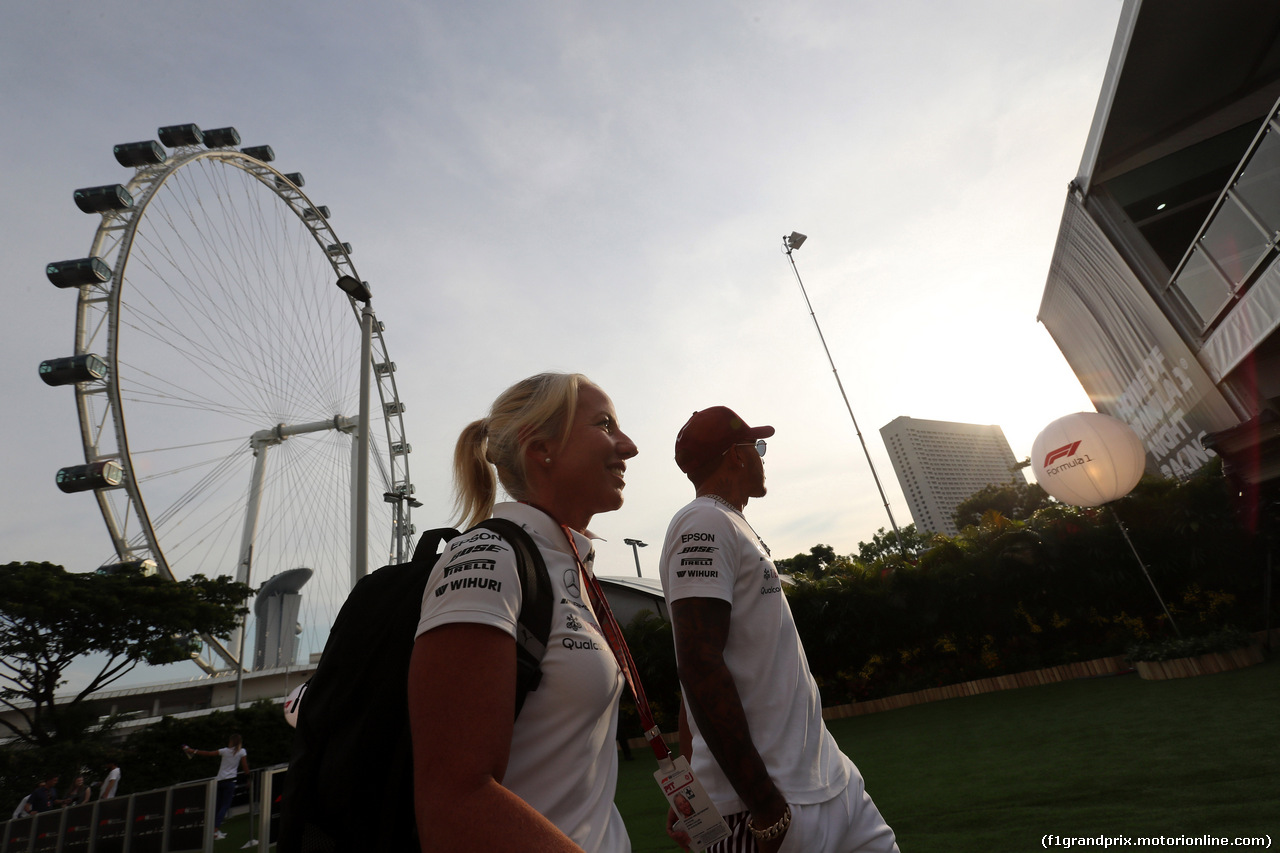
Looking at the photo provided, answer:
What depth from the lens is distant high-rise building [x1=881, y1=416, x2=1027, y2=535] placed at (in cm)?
7750

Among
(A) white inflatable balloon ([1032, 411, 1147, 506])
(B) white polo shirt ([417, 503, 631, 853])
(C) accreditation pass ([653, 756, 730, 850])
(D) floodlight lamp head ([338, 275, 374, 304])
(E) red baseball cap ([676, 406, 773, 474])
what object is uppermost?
(D) floodlight lamp head ([338, 275, 374, 304])

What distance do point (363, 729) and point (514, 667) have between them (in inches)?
9.9

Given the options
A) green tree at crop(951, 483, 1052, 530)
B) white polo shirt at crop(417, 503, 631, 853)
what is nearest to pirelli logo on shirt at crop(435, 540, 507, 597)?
white polo shirt at crop(417, 503, 631, 853)

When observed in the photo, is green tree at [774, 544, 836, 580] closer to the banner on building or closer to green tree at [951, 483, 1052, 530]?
green tree at [951, 483, 1052, 530]

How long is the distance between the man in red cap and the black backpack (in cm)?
99

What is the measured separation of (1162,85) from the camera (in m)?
11.2

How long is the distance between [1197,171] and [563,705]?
16.3 m

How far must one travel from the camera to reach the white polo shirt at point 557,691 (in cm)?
104

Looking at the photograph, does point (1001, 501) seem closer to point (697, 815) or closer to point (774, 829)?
point (774, 829)

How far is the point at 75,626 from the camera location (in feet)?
67.4

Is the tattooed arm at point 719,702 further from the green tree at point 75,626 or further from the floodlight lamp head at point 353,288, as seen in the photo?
the green tree at point 75,626

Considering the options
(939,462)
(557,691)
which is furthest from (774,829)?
(939,462)

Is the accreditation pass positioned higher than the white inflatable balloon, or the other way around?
the white inflatable balloon

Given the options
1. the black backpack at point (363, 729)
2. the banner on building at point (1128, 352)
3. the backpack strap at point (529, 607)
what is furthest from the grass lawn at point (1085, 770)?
the banner on building at point (1128, 352)
